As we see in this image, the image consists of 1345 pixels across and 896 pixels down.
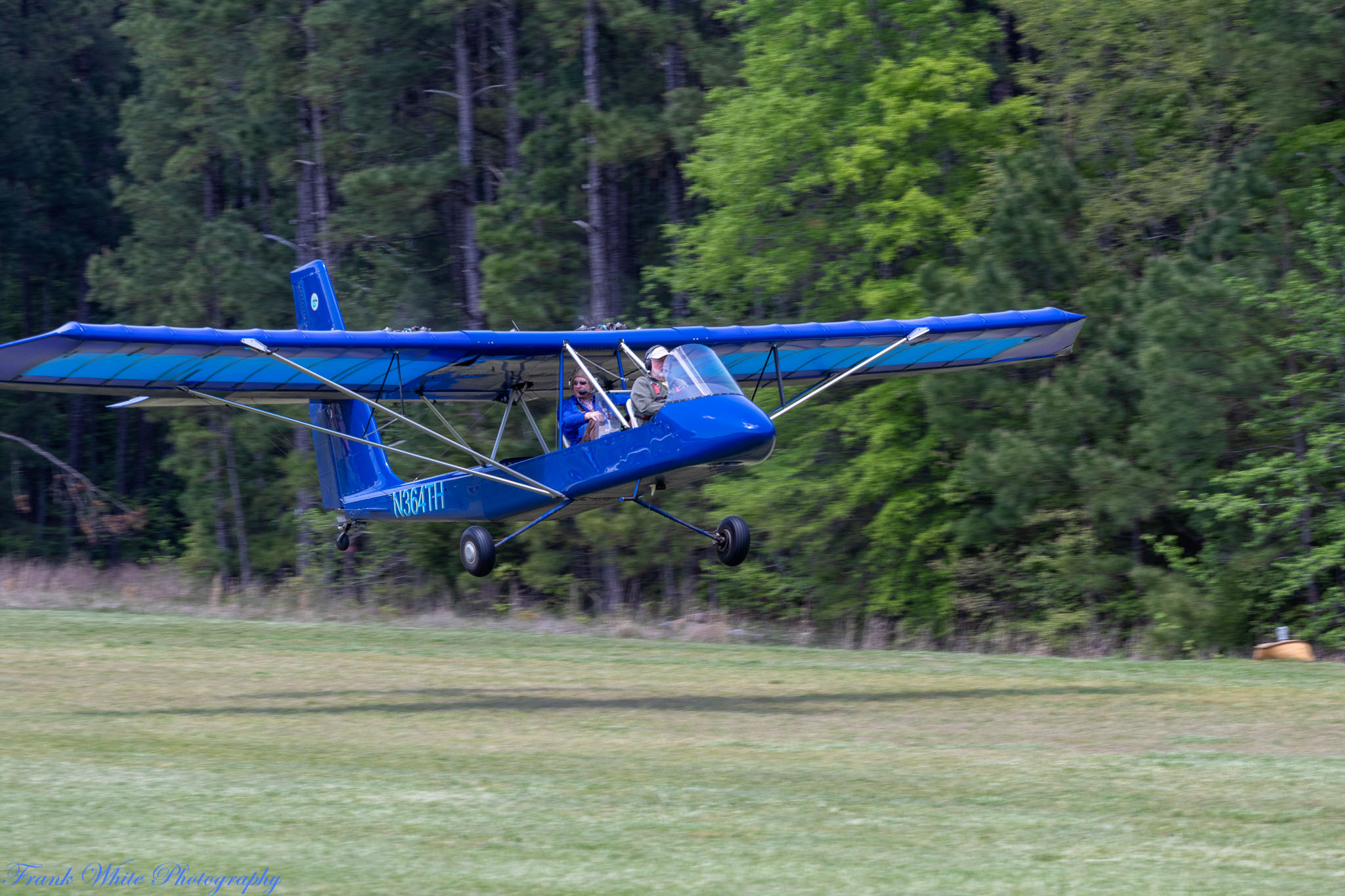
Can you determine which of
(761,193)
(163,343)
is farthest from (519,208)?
(163,343)

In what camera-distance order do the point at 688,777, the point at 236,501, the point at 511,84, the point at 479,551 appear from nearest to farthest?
the point at 688,777 → the point at 479,551 → the point at 511,84 → the point at 236,501

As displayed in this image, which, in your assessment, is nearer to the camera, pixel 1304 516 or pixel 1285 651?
pixel 1285 651

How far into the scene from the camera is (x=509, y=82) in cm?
3888

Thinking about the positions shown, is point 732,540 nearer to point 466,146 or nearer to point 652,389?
point 652,389

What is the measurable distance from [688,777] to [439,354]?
22.3 ft

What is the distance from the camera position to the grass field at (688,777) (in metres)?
7.20

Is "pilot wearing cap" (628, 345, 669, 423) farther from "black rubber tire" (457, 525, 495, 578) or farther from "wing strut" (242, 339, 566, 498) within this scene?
"black rubber tire" (457, 525, 495, 578)

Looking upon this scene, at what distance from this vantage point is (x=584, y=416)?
14820mm

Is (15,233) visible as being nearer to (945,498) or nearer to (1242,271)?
(945,498)

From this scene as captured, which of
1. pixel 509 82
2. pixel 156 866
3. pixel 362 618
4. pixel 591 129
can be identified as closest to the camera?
pixel 156 866

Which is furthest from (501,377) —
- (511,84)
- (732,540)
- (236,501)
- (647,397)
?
(236,501)

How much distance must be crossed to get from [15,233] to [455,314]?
54.3ft

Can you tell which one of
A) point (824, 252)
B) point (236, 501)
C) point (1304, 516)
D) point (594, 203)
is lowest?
point (1304, 516)

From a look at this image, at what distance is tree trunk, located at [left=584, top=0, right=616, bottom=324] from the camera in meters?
34.3
